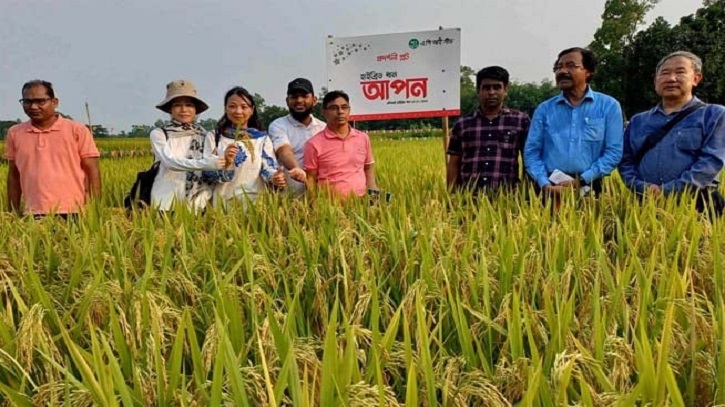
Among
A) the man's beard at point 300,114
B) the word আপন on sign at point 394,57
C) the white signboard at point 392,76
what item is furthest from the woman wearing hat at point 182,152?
the word আপন on sign at point 394,57

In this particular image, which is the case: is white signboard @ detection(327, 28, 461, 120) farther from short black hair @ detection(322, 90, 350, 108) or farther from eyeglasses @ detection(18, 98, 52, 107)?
eyeglasses @ detection(18, 98, 52, 107)

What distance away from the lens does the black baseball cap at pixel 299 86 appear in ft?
9.87

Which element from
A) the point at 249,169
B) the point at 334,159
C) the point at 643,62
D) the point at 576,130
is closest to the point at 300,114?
the point at 334,159

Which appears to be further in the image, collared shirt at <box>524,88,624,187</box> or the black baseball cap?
the black baseball cap

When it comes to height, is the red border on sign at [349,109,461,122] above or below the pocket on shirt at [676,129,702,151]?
above

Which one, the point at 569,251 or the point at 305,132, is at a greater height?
the point at 305,132

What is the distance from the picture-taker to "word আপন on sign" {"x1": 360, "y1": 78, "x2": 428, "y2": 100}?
400 cm

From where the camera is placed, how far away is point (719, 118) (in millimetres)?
2312

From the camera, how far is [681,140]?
2367 millimetres

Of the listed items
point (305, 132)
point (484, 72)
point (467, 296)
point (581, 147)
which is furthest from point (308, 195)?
point (467, 296)

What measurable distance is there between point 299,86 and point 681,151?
1903 mm

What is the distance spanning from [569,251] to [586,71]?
4.21 ft

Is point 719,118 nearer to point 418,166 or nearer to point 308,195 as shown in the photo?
point 308,195

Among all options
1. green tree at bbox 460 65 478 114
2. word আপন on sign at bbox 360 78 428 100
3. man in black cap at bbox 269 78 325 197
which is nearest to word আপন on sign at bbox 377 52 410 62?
word আপন on sign at bbox 360 78 428 100
